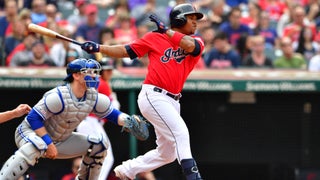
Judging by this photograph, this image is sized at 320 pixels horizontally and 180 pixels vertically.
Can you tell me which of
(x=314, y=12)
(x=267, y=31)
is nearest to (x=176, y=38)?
(x=267, y=31)

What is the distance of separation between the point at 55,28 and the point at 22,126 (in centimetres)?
387

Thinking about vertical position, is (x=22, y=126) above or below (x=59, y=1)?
below

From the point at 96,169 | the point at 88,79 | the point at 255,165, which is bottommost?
the point at 255,165

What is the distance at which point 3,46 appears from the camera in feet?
38.0

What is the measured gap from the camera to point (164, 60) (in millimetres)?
8023

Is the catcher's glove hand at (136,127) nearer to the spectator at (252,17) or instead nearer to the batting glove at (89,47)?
the batting glove at (89,47)

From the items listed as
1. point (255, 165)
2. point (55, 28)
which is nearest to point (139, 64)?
point (55, 28)

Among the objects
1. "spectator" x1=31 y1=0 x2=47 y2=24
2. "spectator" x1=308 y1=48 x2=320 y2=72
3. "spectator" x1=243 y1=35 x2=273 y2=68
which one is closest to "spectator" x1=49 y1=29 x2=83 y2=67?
"spectator" x1=31 y1=0 x2=47 y2=24

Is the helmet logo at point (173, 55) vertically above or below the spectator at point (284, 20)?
above

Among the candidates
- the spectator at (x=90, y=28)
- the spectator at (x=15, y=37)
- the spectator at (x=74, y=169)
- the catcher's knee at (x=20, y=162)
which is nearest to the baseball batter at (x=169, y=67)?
the catcher's knee at (x=20, y=162)

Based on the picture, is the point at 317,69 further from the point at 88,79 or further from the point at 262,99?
the point at 88,79

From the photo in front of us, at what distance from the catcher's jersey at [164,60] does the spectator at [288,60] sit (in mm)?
4457

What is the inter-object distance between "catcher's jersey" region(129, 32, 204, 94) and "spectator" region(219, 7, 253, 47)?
197 inches

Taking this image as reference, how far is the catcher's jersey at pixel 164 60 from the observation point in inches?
316
